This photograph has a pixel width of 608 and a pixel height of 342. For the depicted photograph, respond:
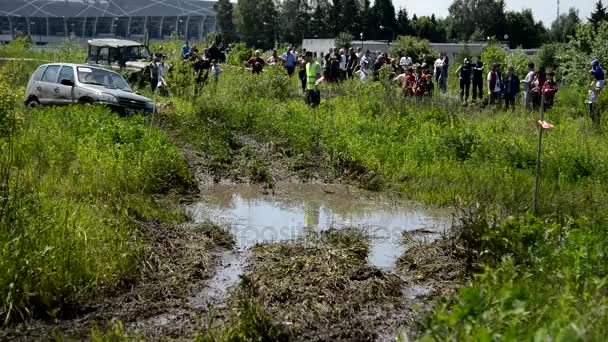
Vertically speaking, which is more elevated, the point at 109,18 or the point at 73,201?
the point at 109,18

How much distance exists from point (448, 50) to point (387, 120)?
44.7 m

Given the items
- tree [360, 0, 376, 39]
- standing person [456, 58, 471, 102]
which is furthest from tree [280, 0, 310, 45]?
standing person [456, 58, 471, 102]

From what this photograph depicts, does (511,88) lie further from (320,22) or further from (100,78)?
(320,22)

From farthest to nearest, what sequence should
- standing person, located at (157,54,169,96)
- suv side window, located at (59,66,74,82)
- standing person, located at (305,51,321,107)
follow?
standing person, located at (157,54,169,96) → standing person, located at (305,51,321,107) → suv side window, located at (59,66,74,82)

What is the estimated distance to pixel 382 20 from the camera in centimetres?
8612

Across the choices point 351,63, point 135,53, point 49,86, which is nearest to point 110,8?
point 135,53

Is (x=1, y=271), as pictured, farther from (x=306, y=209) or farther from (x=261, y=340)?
(x=306, y=209)

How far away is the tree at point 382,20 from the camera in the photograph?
282 feet

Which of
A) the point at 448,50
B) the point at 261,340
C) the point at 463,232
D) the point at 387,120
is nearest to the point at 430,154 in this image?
the point at 387,120

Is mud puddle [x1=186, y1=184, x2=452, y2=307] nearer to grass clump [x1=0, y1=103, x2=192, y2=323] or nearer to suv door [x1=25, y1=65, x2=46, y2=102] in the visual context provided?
grass clump [x1=0, y1=103, x2=192, y2=323]

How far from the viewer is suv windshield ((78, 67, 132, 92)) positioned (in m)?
18.8

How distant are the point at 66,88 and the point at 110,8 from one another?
120008 millimetres

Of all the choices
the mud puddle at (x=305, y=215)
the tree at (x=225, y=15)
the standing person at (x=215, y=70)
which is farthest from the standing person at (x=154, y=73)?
the tree at (x=225, y=15)

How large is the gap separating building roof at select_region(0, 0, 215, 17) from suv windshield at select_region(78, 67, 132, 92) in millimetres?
113165
